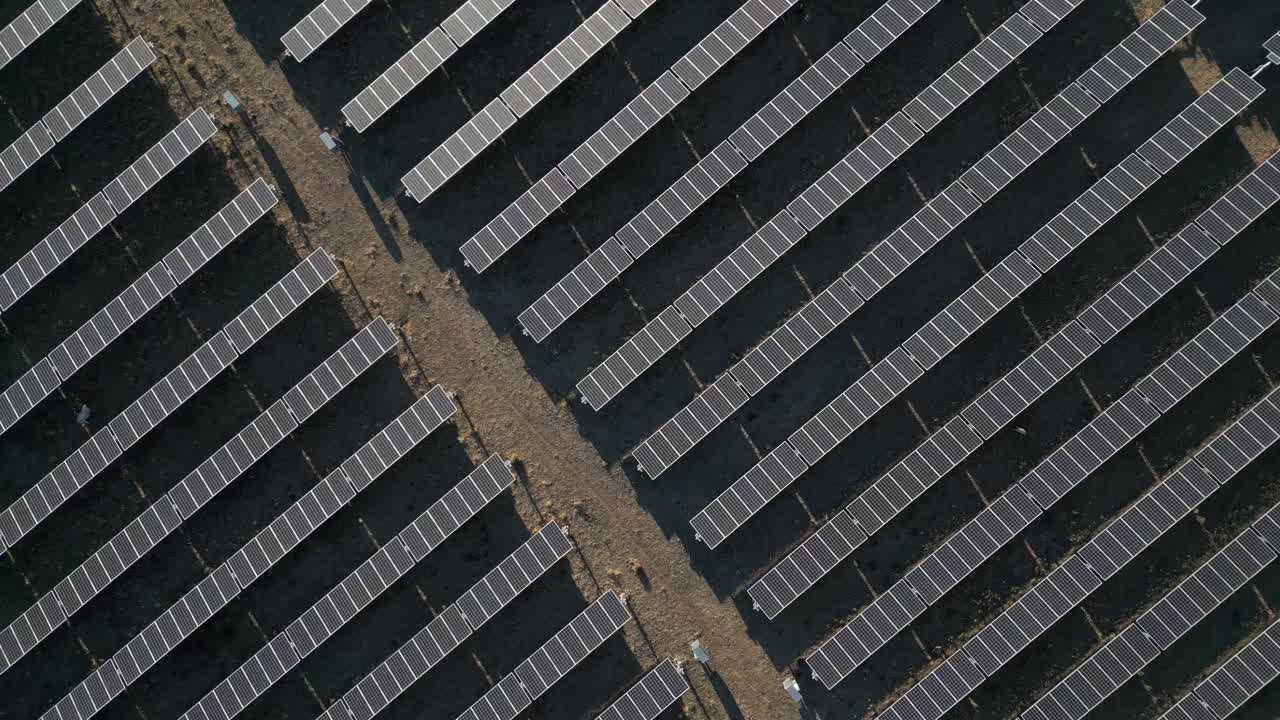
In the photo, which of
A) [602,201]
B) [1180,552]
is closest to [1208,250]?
[1180,552]

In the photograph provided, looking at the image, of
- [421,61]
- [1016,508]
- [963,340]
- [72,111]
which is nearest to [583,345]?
[421,61]

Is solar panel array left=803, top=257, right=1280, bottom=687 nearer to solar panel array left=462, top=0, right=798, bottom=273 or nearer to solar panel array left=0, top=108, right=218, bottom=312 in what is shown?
solar panel array left=462, top=0, right=798, bottom=273

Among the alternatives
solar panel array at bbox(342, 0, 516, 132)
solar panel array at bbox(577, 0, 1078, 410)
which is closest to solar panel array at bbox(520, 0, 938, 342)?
solar panel array at bbox(577, 0, 1078, 410)

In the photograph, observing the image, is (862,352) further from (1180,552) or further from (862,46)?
(1180,552)

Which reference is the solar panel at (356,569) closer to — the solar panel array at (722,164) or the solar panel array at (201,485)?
the solar panel array at (201,485)

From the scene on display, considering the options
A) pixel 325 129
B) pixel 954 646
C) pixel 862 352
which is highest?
pixel 325 129

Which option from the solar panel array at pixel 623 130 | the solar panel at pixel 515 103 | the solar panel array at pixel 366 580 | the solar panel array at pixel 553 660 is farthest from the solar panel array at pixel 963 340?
the solar panel at pixel 515 103
